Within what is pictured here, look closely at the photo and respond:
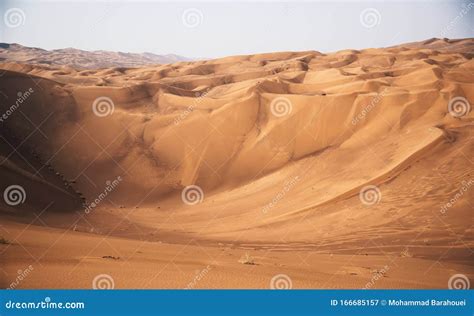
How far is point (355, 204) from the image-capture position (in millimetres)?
13930

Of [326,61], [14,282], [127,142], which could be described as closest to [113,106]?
[127,142]

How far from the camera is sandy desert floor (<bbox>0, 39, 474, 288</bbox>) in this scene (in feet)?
30.7

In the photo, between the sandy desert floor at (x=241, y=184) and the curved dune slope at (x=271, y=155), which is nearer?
the sandy desert floor at (x=241, y=184)

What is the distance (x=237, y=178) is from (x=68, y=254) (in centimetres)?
1095

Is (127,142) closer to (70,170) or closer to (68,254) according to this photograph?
(70,170)

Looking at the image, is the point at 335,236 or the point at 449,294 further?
the point at 335,236

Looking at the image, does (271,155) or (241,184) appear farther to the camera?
(271,155)

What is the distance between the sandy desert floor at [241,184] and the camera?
9359mm

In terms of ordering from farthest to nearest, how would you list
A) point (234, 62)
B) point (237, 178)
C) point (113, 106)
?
point (234, 62) → point (113, 106) → point (237, 178)

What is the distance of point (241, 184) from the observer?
19.1m

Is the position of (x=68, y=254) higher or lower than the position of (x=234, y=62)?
lower

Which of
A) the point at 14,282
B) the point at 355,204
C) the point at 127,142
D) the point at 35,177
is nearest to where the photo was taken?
the point at 14,282

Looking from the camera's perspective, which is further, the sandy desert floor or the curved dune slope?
the curved dune slope

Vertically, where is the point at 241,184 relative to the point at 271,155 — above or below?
below
